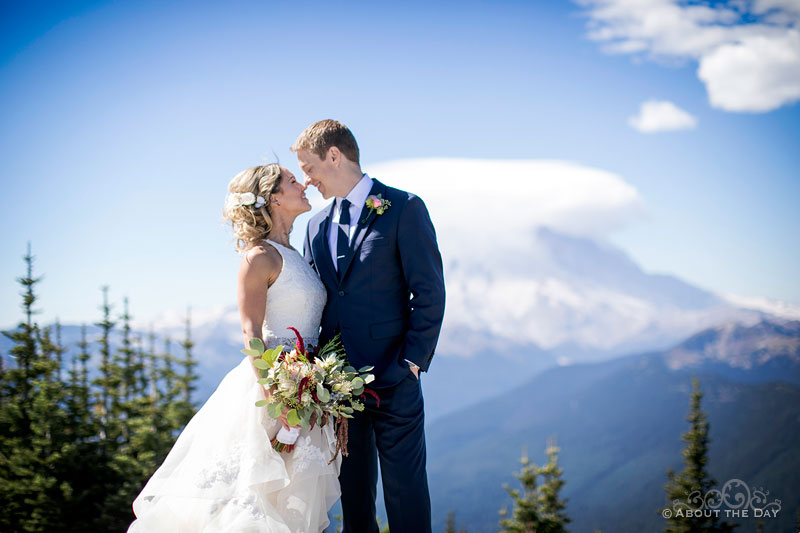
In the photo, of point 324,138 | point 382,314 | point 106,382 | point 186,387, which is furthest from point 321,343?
point 106,382

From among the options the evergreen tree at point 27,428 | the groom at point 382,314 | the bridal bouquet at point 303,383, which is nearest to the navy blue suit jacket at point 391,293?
the groom at point 382,314

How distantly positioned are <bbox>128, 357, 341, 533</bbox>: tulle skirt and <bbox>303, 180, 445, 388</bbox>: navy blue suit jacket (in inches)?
29.6

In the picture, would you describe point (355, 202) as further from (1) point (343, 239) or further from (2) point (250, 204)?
(2) point (250, 204)

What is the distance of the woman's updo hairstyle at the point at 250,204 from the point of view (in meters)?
4.93

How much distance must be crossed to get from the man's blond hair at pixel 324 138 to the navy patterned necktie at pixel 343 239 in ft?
1.52

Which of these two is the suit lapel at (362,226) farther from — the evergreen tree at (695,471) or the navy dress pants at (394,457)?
the evergreen tree at (695,471)

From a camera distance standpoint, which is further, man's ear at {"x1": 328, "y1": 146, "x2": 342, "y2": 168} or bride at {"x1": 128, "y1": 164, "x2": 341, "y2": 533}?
man's ear at {"x1": 328, "y1": 146, "x2": 342, "y2": 168}

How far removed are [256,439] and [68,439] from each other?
42.0 meters

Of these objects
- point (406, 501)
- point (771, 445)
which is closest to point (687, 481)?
point (406, 501)

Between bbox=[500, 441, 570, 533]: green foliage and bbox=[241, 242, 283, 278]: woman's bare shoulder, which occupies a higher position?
bbox=[241, 242, 283, 278]: woman's bare shoulder

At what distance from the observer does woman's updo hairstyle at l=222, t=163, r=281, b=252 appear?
16.2 feet

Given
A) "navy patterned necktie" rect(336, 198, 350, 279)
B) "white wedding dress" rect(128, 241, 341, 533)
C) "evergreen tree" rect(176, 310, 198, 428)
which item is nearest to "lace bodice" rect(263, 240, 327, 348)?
"white wedding dress" rect(128, 241, 341, 533)

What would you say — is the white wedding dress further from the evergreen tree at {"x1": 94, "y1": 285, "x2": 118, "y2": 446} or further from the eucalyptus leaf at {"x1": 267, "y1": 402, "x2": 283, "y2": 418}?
the evergreen tree at {"x1": 94, "y1": 285, "x2": 118, "y2": 446}

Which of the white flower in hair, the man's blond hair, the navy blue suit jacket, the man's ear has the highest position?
the man's blond hair
